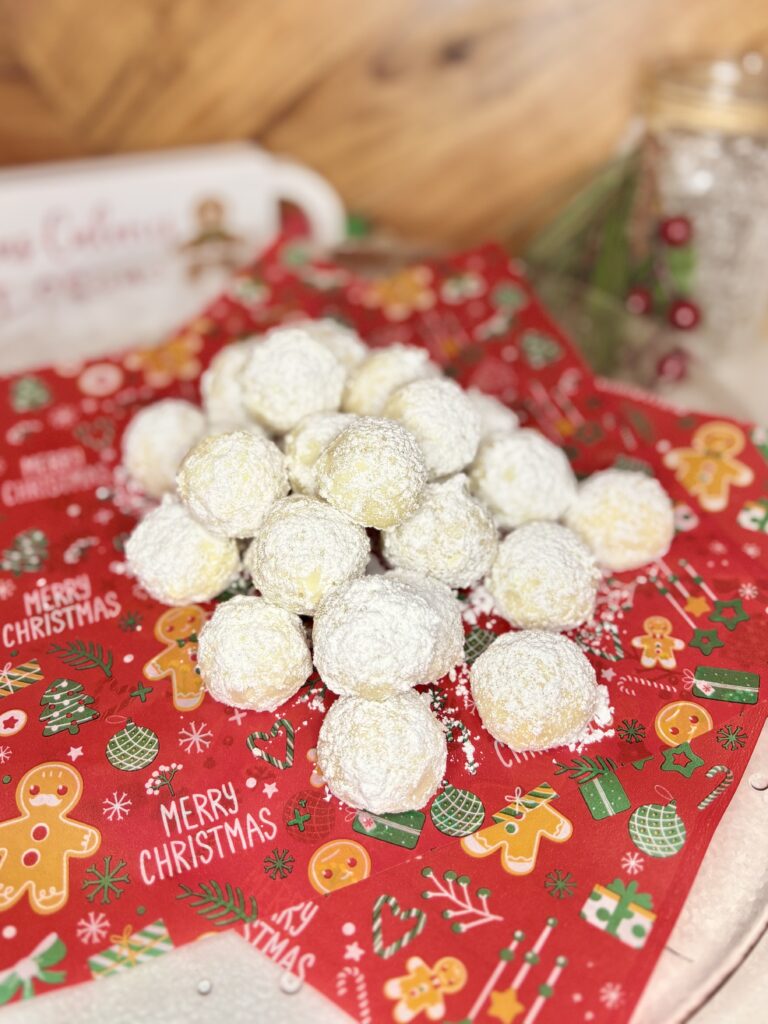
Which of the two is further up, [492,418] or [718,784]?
[492,418]

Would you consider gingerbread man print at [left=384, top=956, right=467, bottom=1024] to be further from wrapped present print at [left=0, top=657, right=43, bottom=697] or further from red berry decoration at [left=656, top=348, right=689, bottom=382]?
red berry decoration at [left=656, top=348, right=689, bottom=382]

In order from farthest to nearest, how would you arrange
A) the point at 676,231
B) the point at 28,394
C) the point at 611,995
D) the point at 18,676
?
the point at 676,231 → the point at 28,394 → the point at 18,676 → the point at 611,995

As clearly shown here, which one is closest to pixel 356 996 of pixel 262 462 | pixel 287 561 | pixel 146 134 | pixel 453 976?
pixel 453 976

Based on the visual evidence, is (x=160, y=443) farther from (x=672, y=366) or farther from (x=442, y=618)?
(x=672, y=366)

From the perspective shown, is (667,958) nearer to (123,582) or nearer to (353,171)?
(123,582)

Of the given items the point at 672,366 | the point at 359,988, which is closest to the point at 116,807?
the point at 359,988

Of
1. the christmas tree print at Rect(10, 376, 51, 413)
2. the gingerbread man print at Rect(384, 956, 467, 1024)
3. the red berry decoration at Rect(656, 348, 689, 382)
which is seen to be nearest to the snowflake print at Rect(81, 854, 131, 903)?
the gingerbread man print at Rect(384, 956, 467, 1024)

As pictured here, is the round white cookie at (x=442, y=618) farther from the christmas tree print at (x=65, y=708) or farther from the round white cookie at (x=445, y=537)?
the christmas tree print at (x=65, y=708)
